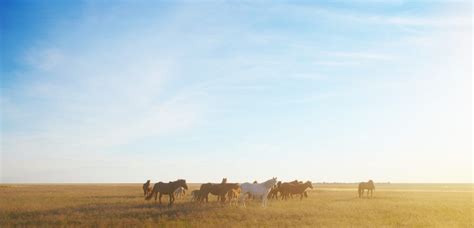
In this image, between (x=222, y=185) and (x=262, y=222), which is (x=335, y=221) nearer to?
(x=262, y=222)

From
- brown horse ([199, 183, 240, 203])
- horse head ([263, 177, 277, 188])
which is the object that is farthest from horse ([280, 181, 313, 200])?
horse head ([263, 177, 277, 188])

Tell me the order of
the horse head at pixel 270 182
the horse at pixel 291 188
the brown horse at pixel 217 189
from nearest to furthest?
1. the horse head at pixel 270 182
2. the brown horse at pixel 217 189
3. the horse at pixel 291 188

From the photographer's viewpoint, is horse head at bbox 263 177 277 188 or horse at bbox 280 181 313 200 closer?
horse head at bbox 263 177 277 188

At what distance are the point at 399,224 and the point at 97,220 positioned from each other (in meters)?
13.6

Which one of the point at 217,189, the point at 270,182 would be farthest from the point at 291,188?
the point at 217,189

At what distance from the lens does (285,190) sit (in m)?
38.1

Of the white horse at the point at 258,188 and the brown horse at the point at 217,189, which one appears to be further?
the brown horse at the point at 217,189

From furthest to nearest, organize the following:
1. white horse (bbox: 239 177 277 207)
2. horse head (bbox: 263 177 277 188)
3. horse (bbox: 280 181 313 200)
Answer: horse (bbox: 280 181 313 200)
horse head (bbox: 263 177 277 188)
white horse (bbox: 239 177 277 207)

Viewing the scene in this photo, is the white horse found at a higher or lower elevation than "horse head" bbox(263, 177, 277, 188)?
lower

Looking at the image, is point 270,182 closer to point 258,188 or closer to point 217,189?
point 258,188

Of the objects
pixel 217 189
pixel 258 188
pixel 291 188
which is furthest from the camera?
pixel 291 188

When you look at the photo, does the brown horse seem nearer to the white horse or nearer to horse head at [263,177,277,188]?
the white horse

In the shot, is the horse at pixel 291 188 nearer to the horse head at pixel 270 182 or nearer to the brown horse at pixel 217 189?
the brown horse at pixel 217 189

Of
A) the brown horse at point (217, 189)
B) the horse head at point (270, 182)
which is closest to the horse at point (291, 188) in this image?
the brown horse at point (217, 189)
